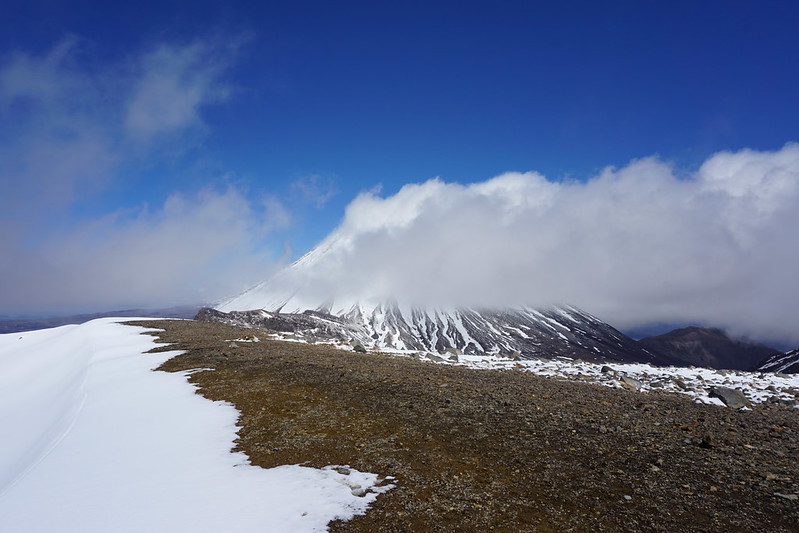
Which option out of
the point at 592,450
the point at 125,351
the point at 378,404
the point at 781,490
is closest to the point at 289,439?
the point at 378,404

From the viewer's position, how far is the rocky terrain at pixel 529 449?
7.52 metres

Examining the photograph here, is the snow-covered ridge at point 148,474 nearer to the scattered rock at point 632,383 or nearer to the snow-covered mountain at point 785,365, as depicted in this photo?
the scattered rock at point 632,383

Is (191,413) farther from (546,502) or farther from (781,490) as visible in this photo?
(781,490)

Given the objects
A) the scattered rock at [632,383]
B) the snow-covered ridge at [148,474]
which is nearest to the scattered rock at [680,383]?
the scattered rock at [632,383]

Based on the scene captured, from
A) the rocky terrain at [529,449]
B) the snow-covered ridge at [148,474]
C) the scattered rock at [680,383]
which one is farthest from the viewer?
the scattered rock at [680,383]

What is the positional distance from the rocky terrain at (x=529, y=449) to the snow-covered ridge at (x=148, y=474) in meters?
0.71

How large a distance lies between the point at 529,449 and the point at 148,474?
9984 millimetres

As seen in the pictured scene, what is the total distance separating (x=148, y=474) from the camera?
35.5 feet

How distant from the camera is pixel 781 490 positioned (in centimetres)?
808

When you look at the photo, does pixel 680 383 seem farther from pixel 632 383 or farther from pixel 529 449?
pixel 529 449

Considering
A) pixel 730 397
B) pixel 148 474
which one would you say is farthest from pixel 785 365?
pixel 148 474

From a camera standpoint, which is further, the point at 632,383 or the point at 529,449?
the point at 632,383

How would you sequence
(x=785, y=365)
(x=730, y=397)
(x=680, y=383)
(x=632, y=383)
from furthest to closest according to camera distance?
(x=785, y=365), (x=680, y=383), (x=632, y=383), (x=730, y=397)

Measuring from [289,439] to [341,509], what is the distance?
174 inches
